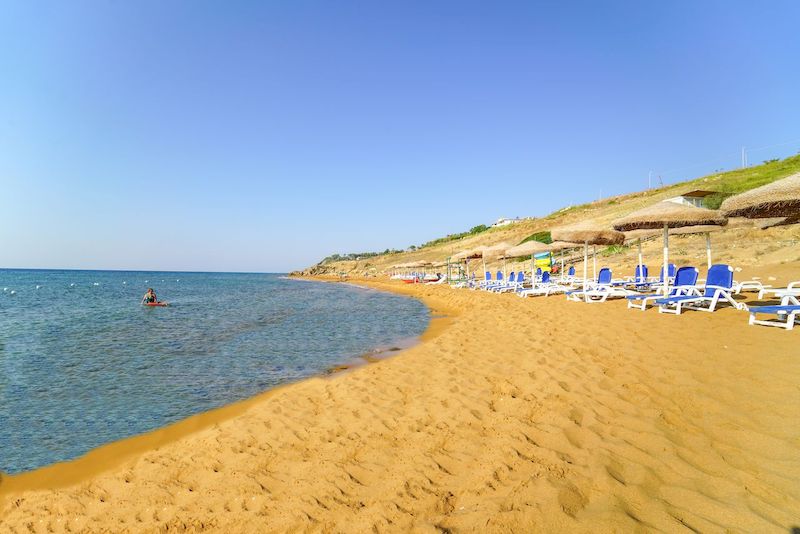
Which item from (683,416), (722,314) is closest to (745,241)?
(722,314)

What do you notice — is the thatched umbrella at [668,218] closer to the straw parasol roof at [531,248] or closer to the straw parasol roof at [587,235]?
the straw parasol roof at [587,235]

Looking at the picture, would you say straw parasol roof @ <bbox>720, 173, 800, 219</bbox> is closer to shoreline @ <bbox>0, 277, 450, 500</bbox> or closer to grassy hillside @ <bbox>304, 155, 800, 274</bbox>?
shoreline @ <bbox>0, 277, 450, 500</bbox>

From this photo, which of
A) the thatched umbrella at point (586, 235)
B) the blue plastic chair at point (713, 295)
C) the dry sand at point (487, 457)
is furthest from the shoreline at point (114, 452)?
the thatched umbrella at point (586, 235)

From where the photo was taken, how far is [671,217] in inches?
358

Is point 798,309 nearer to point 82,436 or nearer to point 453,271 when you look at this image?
point 82,436

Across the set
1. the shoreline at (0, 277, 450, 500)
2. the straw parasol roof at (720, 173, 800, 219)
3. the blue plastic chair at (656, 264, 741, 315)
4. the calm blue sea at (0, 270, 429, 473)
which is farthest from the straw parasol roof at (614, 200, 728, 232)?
the shoreline at (0, 277, 450, 500)

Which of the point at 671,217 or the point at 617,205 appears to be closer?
the point at 671,217

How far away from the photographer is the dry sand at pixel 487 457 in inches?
99.1

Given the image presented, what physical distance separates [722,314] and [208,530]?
358 inches

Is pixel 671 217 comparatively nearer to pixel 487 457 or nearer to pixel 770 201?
pixel 770 201

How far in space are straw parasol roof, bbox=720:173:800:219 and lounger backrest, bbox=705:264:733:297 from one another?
1.26 metres

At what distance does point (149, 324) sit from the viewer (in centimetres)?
1496

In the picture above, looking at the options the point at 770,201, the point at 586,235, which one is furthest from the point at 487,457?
the point at 586,235

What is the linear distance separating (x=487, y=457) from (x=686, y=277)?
8.44 meters
